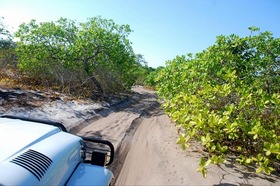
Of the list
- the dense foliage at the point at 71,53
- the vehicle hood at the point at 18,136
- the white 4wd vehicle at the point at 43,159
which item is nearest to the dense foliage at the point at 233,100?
the white 4wd vehicle at the point at 43,159

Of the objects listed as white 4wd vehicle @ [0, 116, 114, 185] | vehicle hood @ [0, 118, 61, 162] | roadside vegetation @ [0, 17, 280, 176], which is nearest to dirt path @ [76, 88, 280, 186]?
roadside vegetation @ [0, 17, 280, 176]

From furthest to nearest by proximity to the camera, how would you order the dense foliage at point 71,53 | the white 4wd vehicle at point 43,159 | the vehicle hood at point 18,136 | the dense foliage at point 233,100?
the dense foliage at point 71,53 → the dense foliage at point 233,100 → the vehicle hood at point 18,136 → the white 4wd vehicle at point 43,159

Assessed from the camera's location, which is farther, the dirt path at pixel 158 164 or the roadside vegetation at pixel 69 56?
the roadside vegetation at pixel 69 56

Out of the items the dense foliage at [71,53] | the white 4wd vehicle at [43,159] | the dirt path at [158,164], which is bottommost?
the dirt path at [158,164]

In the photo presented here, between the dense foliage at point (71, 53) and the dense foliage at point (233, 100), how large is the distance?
9330mm

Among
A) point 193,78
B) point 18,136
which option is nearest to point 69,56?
point 193,78

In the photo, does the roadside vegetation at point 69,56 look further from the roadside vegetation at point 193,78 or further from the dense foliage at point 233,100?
the dense foliage at point 233,100

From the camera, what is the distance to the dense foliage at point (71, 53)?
57.5 ft

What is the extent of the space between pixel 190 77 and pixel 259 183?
3546 millimetres

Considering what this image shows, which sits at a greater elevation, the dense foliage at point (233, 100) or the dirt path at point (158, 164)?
the dense foliage at point (233, 100)

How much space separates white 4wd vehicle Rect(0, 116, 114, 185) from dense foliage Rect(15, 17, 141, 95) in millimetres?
15084

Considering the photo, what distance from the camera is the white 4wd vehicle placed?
1865mm

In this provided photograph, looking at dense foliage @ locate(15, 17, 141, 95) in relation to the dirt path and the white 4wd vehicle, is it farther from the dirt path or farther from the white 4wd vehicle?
the white 4wd vehicle

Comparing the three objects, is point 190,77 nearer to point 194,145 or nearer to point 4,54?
point 194,145
